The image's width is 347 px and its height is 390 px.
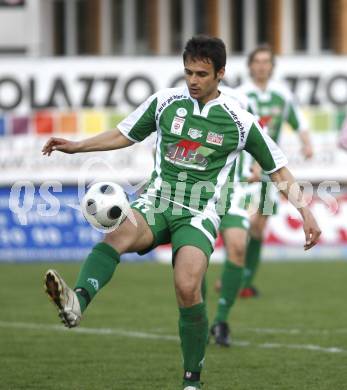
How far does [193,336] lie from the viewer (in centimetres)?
768

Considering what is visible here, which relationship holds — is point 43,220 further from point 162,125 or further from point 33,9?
point 162,125

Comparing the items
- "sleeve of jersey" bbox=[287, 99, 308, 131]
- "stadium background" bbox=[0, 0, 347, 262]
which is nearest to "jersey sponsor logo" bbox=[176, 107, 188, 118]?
"sleeve of jersey" bbox=[287, 99, 308, 131]

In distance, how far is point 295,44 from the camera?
1006 inches

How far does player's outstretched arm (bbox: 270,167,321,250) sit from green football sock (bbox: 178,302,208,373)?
729 mm

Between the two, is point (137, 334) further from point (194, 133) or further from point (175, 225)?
point (194, 133)

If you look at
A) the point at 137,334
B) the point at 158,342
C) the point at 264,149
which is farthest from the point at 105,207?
the point at 137,334

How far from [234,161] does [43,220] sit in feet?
38.2

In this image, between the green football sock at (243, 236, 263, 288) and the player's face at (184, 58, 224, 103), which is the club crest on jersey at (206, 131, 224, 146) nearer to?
the player's face at (184, 58, 224, 103)

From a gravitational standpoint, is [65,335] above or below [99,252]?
below

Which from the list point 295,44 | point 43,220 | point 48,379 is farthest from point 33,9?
point 48,379

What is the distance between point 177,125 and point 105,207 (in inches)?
27.4

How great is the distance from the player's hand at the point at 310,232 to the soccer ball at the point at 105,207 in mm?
1026

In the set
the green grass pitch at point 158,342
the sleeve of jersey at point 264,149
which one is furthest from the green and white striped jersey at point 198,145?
the green grass pitch at point 158,342

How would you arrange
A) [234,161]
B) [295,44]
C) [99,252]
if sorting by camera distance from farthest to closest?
[295,44], [234,161], [99,252]
